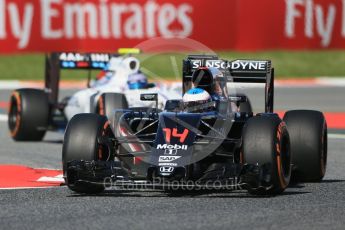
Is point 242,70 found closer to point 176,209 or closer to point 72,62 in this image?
point 176,209

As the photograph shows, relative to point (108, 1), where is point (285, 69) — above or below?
below

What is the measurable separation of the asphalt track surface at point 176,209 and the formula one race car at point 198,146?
18cm

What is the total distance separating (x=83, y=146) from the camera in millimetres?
10852

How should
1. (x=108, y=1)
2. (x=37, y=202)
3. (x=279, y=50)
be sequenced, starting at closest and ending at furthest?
(x=37, y=202) → (x=108, y=1) → (x=279, y=50)

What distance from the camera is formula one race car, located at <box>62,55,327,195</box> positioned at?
34.3ft

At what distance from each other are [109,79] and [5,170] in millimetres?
5097

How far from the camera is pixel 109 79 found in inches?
720

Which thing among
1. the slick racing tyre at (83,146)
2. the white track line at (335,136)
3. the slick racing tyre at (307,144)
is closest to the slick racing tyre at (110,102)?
the white track line at (335,136)

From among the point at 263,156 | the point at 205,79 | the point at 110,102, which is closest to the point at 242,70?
the point at 205,79

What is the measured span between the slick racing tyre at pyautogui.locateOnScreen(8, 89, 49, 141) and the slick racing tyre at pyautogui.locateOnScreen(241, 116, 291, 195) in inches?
289

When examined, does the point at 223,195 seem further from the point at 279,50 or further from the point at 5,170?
the point at 279,50

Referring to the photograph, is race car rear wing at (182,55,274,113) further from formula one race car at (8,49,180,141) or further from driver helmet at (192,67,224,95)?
formula one race car at (8,49,180,141)

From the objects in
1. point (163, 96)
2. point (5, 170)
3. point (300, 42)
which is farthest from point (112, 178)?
point (300, 42)

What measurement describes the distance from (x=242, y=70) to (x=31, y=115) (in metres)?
5.86
